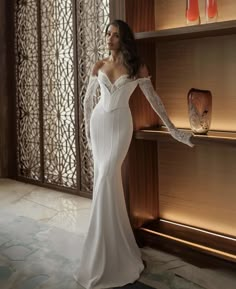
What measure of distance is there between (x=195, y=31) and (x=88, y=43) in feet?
6.34

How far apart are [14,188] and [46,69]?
4.63ft

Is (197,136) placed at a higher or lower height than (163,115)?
lower

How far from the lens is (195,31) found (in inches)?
100

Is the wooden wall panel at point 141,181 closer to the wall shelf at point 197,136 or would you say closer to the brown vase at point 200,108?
the wall shelf at point 197,136

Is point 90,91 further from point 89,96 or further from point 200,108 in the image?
point 200,108

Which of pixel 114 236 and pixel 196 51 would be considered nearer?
pixel 114 236

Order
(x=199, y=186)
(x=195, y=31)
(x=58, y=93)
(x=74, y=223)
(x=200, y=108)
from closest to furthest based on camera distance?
(x=195, y=31) < (x=200, y=108) < (x=199, y=186) < (x=74, y=223) < (x=58, y=93)

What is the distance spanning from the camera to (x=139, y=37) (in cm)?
284

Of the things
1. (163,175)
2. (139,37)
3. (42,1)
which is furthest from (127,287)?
(42,1)

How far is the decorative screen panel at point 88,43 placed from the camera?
4176 mm

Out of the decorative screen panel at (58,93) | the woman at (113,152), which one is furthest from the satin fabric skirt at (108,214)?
the decorative screen panel at (58,93)

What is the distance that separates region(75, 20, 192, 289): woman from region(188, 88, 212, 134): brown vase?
0.13 m

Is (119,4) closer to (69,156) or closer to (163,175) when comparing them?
(163,175)

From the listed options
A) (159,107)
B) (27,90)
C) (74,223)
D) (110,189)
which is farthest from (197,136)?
(27,90)
